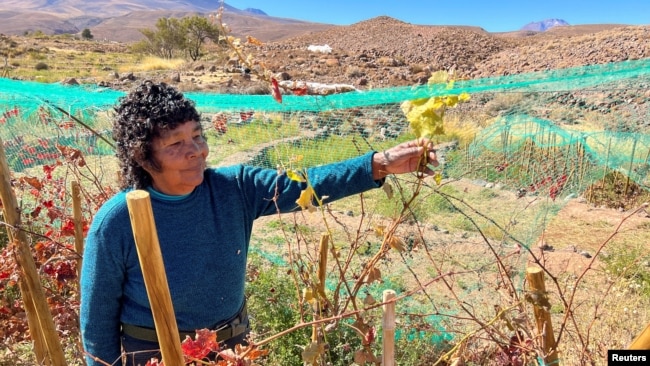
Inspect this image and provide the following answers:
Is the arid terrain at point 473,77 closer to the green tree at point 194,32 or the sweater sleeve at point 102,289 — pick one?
the sweater sleeve at point 102,289

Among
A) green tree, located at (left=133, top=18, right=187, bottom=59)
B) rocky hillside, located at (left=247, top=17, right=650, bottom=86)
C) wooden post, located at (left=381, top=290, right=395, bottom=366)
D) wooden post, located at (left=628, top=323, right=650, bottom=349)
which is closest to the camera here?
wooden post, located at (left=628, top=323, right=650, bottom=349)

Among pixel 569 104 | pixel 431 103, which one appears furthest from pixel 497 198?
pixel 431 103

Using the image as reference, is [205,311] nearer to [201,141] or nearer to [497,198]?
[201,141]

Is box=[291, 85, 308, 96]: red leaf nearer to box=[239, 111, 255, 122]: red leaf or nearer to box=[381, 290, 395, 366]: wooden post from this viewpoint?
box=[381, 290, 395, 366]: wooden post

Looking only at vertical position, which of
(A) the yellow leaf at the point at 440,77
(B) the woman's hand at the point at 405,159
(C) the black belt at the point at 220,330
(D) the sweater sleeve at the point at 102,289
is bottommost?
(C) the black belt at the point at 220,330

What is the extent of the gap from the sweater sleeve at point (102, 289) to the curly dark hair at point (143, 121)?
6.3 inches

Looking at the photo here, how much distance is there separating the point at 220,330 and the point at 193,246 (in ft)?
0.96

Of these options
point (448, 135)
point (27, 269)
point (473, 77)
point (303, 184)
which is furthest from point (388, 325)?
point (473, 77)

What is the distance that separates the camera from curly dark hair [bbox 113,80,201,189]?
1345 mm

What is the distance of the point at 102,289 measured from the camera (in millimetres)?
1342

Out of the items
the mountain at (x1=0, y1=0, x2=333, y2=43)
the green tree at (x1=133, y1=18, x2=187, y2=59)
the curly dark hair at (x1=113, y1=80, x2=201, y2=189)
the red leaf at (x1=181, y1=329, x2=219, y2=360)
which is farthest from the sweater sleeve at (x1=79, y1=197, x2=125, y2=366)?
the mountain at (x1=0, y1=0, x2=333, y2=43)

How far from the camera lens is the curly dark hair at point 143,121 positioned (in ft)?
4.41

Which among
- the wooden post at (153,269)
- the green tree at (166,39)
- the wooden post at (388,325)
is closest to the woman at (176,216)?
the wooden post at (388,325)

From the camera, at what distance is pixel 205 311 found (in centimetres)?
146
